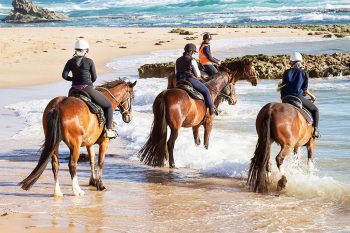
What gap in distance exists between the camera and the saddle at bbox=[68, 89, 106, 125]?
10904mm

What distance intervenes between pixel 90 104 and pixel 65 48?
32439mm

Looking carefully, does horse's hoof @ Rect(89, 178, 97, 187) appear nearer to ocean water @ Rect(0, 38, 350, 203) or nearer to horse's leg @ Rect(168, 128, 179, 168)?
ocean water @ Rect(0, 38, 350, 203)

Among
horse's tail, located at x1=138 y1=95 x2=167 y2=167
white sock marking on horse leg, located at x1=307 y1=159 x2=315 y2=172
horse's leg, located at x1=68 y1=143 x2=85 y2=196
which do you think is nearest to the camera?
horse's leg, located at x1=68 y1=143 x2=85 y2=196

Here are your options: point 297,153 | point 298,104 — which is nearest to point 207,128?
point 297,153

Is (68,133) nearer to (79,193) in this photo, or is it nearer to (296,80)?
(79,193)

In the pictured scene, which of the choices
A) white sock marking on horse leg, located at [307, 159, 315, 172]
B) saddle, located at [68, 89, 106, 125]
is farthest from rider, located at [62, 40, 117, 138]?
white sock marking on horse leg, located at [307, 159, 315, 172]

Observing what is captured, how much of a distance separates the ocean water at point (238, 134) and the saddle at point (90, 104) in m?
1.87

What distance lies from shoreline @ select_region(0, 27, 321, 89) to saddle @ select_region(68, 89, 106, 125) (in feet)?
56.5

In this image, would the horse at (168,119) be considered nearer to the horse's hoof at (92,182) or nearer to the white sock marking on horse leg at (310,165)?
the horse's hoof at (92,182)

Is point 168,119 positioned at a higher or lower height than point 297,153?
higher

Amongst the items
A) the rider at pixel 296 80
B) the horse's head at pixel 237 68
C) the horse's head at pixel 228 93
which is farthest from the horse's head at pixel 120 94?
the horse's head at pixel 237 68

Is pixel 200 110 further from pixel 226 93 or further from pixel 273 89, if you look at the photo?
pixel 273 89

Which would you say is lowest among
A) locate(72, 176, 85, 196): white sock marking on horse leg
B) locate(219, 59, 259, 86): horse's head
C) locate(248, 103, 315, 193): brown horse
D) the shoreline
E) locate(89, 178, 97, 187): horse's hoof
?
the shoreline

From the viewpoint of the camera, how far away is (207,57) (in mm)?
17328
